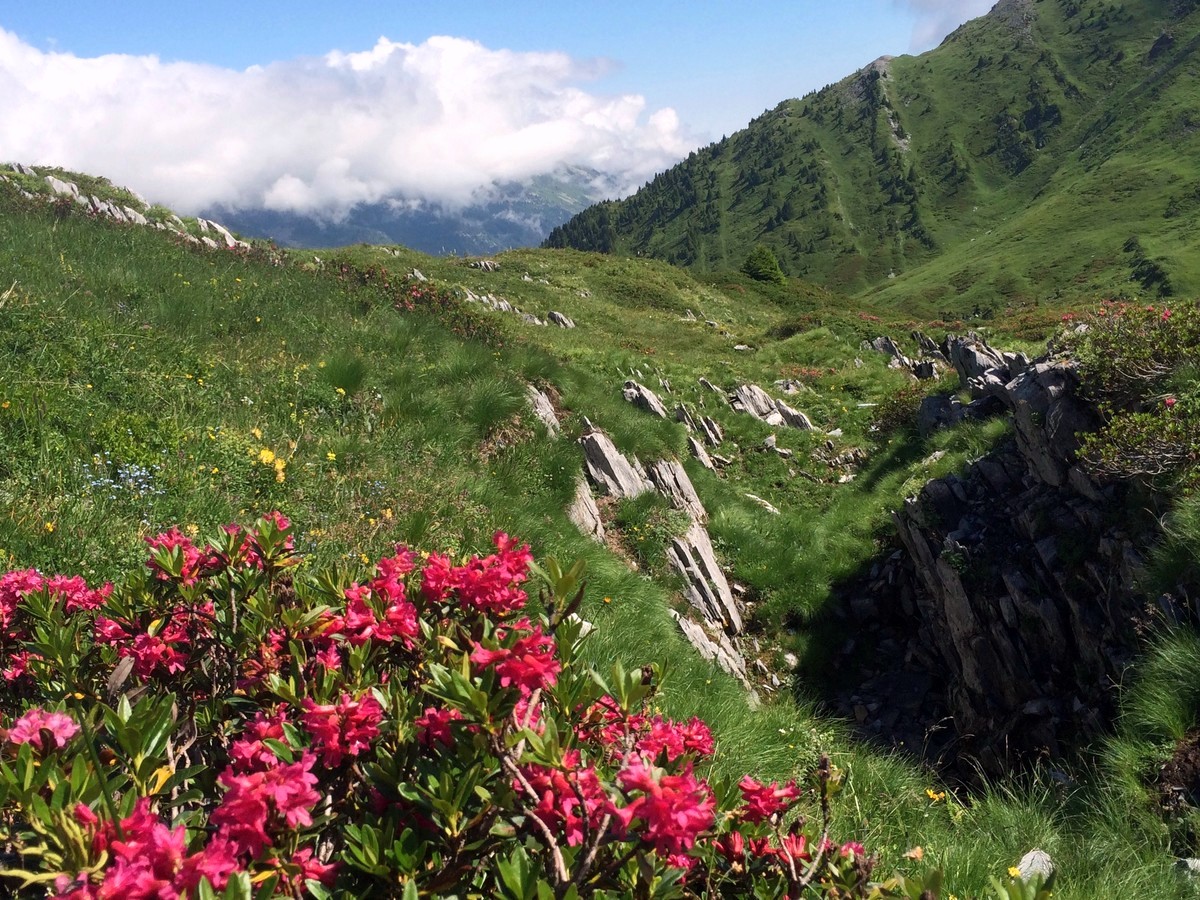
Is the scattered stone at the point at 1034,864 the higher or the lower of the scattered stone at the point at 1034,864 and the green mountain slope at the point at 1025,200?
the lower

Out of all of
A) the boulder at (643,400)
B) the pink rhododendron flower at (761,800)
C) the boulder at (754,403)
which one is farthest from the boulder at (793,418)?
the pink rhododendron flower at (761,800)

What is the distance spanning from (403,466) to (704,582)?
5.43 metres

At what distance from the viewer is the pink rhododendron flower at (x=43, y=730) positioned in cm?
192

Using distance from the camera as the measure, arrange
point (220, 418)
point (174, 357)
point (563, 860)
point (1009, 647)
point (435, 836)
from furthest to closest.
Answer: point (1009, 647), point (174, 357), point (220, 418), point (435, 836), point (563, 860)

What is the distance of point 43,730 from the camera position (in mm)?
1917

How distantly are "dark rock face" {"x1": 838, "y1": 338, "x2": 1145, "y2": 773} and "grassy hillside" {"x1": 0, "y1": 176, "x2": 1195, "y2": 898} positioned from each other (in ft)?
4.10

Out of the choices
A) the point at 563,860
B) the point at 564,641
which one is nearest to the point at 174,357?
the point at 564,641

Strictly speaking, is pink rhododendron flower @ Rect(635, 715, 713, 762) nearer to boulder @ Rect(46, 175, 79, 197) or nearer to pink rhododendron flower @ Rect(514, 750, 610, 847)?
pink rhododendron flower @ Rect(514, 750, 610, 847)

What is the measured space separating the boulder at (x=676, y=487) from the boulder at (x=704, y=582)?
43.0 inches

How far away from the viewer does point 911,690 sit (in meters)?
9.92

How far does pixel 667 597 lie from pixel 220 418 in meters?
6.08

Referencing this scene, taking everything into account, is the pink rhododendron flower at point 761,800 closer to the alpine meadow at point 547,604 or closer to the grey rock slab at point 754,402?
the alpine meadow at point 547,604

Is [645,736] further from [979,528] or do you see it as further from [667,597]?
[979,528]

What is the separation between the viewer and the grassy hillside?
4.84 metres
